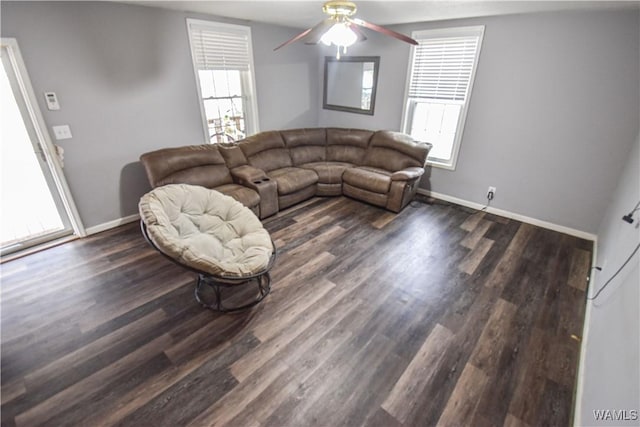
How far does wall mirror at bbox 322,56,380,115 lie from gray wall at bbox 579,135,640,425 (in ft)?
11.0

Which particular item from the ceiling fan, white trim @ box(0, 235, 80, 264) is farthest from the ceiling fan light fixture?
white trim @ box(0, 235, 80, 264)

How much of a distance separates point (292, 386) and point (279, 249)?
60.8 inches

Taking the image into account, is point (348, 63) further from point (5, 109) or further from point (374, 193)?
point (5, 109)

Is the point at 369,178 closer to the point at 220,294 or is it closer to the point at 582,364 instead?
the point at 220,294

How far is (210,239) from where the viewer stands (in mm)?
2385

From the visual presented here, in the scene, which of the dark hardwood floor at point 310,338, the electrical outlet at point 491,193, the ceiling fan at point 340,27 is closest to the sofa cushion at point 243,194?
the dark hardwood floor at point 310,338

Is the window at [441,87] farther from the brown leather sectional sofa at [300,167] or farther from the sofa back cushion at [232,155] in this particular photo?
the sofa back cushion at [232,155]

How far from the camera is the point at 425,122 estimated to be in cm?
444

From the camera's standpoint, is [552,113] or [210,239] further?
[552,113]

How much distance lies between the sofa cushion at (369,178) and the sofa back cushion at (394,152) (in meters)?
0.18

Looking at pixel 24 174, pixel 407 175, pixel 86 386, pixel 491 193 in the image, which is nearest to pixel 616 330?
pixel 407 175

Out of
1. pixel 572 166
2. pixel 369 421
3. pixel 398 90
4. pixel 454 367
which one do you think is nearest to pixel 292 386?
pixel 369 421

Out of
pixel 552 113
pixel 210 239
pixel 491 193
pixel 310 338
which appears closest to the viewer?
pixel 310 338

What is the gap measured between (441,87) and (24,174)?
199 inches
